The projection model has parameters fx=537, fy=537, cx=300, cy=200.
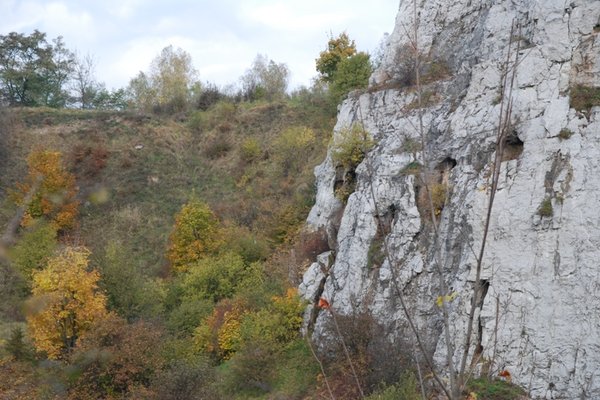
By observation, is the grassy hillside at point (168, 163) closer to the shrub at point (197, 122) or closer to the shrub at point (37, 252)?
the shrub at point (197, 122)

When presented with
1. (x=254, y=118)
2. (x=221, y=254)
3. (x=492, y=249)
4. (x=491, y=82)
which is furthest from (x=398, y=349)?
(x=254, y=118)

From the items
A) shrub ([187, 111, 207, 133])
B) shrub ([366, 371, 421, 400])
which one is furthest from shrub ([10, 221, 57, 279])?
shrub ([187, 111, 207, 133])

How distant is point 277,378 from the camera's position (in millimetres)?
17281

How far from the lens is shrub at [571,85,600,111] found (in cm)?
1416

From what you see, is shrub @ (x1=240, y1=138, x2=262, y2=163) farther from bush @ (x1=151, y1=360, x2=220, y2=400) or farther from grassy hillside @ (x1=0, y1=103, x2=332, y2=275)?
bush @ (x1=151, y1=360, x2=220, y2=400)

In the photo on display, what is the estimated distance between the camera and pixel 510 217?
567 inches

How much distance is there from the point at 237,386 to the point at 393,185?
328 inches

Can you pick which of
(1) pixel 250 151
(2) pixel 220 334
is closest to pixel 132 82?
(1) pixel 250 151

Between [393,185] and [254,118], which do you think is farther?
[254,118]

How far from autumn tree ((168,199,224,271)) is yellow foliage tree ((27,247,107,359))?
838 centimetres

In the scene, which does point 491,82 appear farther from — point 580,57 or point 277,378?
point 277,378

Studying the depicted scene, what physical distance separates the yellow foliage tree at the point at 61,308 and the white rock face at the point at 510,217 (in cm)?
785

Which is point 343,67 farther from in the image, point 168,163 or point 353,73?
point 168,163

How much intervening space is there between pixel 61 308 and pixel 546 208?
15641mm
